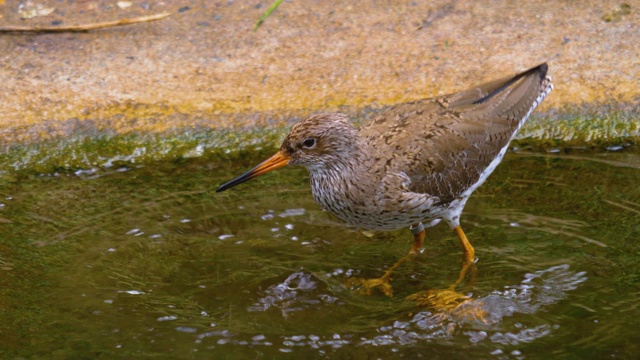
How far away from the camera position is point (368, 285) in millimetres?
5469

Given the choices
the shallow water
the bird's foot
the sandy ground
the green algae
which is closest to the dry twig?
the sandy ground

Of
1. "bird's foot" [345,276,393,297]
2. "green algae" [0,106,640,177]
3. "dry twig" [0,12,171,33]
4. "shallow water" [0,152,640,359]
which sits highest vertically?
"dry twig" [0,12,171,33]

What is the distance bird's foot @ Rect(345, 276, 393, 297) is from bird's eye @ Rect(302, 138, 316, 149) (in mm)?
836

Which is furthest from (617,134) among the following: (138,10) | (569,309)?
(138,10)

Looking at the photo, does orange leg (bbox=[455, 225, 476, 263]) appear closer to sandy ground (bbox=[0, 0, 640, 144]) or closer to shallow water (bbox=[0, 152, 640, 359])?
shallow water (bbox=[0, 152, 640, 359])

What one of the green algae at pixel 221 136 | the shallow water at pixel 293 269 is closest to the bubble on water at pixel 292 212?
the shallow water at pixel 293 269

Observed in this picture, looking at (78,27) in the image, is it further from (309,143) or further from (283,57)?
(309,143)

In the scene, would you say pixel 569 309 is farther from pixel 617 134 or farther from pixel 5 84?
pixel 5 84

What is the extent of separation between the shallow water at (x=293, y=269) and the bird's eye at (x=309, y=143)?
71cm

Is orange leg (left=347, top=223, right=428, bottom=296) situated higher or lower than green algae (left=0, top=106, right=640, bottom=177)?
lower

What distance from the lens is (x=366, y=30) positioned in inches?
289

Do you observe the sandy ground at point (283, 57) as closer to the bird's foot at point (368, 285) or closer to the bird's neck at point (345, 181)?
the bird's neck at point (345, 181)

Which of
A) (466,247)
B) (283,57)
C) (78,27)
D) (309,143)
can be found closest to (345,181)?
(309,143)

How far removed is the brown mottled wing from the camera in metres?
5.52
